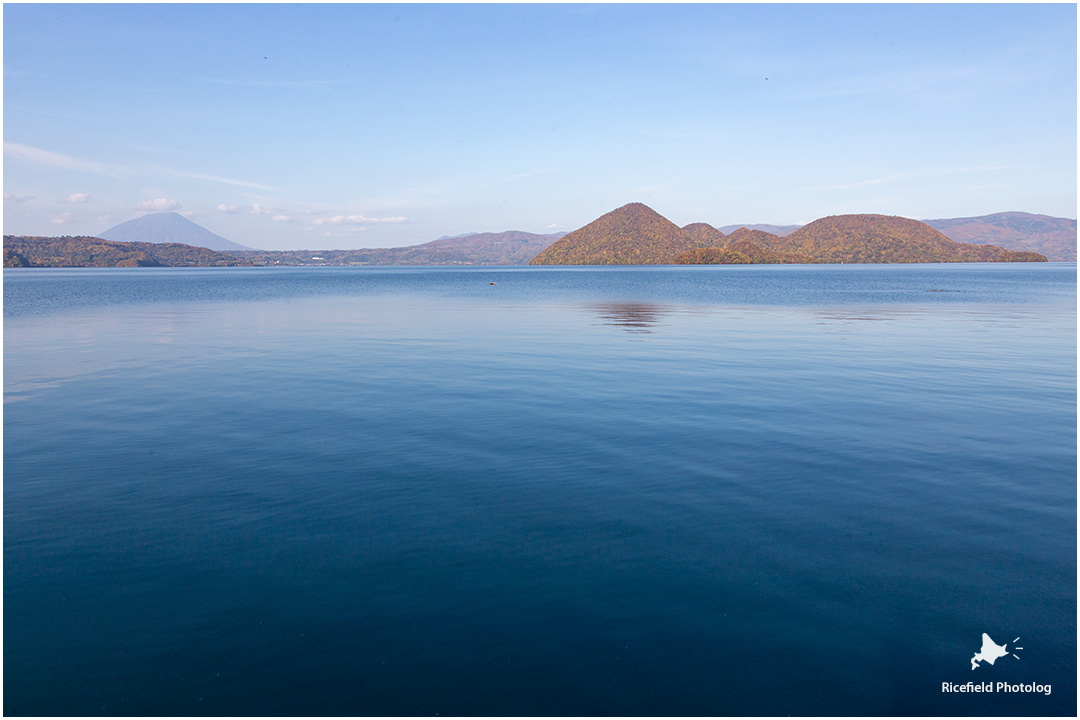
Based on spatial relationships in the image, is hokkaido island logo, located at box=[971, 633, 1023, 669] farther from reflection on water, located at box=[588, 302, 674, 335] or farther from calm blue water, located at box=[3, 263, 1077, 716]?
reflection on water, located at box=[588, 302, 674, 335]

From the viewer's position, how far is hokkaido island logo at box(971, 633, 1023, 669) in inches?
303

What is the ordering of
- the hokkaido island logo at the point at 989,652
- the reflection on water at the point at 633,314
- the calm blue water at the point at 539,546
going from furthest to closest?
1. the reflection on water at the point at 633,314
2. the hokkaido island logo at the point at 989,652
3. the calm blue water at the point at 539,546

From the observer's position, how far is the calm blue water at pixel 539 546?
290 inches

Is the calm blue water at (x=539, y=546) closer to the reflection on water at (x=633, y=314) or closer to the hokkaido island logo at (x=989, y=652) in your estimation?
the hokkaido island logo at (x=989, y=652)

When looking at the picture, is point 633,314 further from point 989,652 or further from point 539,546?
point 989,652

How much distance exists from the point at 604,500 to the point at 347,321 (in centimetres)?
4504

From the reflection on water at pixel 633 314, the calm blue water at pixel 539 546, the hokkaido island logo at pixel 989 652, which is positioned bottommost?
the hokkaido island logo at pixel 989 652

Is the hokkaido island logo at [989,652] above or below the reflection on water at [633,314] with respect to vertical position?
below

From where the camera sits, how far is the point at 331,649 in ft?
25.8

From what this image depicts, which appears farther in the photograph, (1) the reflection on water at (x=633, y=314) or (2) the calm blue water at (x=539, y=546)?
(1) the reflection on water at (x=633, y=314)

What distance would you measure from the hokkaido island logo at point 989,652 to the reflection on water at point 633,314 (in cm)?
3419

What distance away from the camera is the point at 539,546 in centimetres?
1044

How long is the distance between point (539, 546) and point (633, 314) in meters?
48.9

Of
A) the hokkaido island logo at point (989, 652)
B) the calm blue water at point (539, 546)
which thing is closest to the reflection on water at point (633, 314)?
the calm blue water at point (539, 546)
